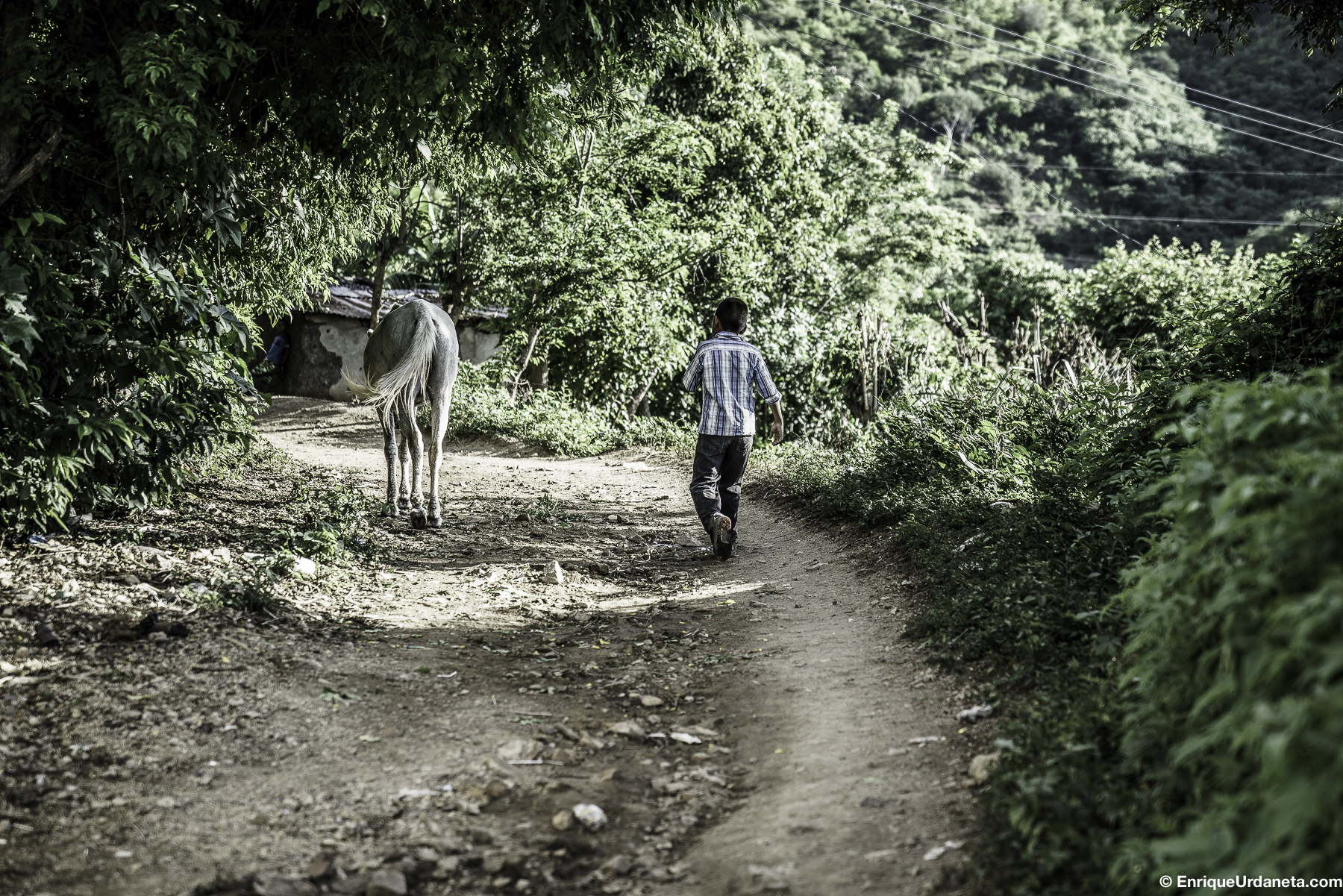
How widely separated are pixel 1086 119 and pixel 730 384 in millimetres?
49203

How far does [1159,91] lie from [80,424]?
5396 centimetres

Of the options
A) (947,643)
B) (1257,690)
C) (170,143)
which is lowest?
(947,643)

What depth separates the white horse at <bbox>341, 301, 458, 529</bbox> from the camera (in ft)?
26.9

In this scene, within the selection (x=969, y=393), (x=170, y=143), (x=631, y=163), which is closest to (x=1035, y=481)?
(x=969, y=393)

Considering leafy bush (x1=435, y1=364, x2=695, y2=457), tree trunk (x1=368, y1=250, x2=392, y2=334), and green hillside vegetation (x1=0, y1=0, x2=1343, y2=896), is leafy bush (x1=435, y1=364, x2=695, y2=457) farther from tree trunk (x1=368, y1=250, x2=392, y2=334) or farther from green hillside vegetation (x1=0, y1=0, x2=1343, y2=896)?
tree trunk (x1=368, y1=250, x2=392, y2=334)

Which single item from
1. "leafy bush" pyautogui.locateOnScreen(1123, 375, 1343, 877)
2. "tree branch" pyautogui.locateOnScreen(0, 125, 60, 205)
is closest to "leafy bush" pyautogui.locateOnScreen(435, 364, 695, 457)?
"tree branch" pyautogui.locateOnScreen(0, 125, 60, 205)

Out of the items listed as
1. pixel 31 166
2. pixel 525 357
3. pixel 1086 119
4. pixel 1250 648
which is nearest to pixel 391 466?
pixel 31 166

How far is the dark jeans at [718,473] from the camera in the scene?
293 inches

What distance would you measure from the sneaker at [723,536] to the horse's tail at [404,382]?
9.97 ft

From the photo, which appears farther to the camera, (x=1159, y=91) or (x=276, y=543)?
(x=1159, y=91)

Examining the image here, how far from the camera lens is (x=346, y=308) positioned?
2373 centimetres

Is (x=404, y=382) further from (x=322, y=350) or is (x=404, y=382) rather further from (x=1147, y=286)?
(x=1147, y=286)

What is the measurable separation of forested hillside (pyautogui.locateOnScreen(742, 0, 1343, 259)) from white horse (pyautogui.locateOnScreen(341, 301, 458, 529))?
3367 cm

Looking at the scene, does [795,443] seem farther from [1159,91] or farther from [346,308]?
[1159,91]
